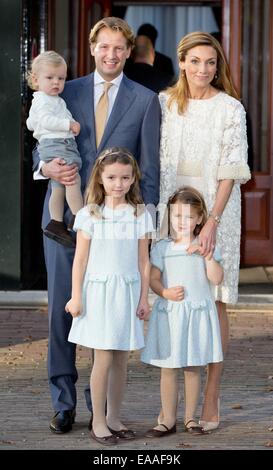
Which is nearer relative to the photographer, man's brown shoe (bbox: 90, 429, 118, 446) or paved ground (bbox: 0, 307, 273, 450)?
man's brown shoe (bbox: 90, 429, 118, 446)

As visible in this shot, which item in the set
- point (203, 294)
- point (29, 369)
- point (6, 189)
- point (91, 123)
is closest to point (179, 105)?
point (91, 123)

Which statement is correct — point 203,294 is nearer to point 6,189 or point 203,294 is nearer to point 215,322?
point 215,322

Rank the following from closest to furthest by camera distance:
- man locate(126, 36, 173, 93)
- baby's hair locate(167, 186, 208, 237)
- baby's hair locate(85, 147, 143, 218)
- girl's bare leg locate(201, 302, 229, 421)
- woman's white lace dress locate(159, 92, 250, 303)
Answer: baby's hair locate(85, 147, 143, 218)
baby's hair locate(167, 186, 208, 237)
woman's white lace dress locate(159, 92, 250, 303)
girl's bare leg locate(201, 302, 229, 421)
man locate(126, 36, 173, 93)

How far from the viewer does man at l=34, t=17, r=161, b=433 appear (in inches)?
258

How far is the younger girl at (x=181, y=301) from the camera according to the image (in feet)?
21.6

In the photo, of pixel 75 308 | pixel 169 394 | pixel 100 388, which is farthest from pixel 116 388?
pixel 75 308

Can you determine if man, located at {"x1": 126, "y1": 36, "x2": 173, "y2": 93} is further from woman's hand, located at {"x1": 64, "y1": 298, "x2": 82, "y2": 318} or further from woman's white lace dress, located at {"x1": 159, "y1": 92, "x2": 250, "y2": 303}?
woman's hand, located at {"x1": 64, "y1": 298, "x2": 82, "y2": 318}

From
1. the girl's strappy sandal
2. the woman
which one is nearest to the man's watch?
the woman

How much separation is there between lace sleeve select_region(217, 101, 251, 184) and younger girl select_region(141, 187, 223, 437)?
207 millimetres

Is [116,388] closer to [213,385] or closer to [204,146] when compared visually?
[213,385]

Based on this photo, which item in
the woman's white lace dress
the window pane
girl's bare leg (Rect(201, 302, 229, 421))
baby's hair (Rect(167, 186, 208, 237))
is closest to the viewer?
baby's hair (Rect(167, 186, 208, 237))

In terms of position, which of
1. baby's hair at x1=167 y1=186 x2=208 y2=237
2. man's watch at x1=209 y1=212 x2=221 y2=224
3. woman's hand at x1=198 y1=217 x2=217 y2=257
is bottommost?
woman's hand at x1=198 y1=217 x2=217 y2=257

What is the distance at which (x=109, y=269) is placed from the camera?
645cm

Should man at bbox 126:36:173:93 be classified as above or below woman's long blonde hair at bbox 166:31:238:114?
above
